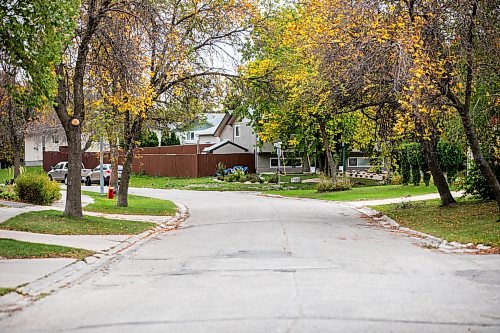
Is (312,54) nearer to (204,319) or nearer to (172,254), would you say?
(172,254)

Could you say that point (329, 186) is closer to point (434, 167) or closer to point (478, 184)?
point (434, 167)

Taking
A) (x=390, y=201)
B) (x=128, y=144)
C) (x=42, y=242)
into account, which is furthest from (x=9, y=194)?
(x=390, y=201)

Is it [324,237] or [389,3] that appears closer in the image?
[324,237]

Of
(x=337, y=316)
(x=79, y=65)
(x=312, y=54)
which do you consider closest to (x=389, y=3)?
(x=312, y=54)

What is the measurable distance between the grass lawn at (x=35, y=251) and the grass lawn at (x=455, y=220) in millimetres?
8753

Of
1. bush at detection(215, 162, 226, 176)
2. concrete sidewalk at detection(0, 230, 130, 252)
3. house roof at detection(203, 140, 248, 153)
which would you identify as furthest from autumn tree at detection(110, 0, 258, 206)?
house roof at detection(203, 140, 248, 153)

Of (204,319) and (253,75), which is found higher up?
(253,75)

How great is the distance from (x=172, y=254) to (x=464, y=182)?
1311 centimetres

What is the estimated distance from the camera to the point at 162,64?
21500 mm

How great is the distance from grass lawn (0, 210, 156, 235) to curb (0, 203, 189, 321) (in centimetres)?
108

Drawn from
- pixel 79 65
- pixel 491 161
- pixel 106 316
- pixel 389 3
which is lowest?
pixel 106 316

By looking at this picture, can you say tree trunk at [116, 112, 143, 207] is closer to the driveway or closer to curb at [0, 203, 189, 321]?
curb at [0, 203, 189, 321]

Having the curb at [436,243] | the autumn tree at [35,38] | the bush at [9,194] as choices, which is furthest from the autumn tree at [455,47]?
the bush at [9,194]

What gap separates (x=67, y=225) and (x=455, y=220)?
36.7 feet
